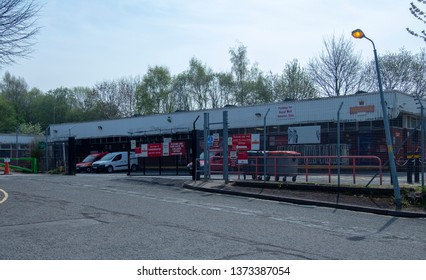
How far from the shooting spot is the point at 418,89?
151 ft

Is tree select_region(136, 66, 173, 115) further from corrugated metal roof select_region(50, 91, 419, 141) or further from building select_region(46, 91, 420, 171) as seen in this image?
building select_region(46, 91, 420, 171)

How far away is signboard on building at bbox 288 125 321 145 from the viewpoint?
26.8m

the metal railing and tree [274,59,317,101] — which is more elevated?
tree [274,59,317,101]

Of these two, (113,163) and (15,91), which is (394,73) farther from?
(15,91)

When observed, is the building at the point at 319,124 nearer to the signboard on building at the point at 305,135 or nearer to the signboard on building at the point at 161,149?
the signboard on building at the point at 305,135

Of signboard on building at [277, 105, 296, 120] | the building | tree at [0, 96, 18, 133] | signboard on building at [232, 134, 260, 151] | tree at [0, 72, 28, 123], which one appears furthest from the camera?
tree at [0, 72, 28, 123]

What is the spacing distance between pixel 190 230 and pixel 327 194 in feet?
24.6

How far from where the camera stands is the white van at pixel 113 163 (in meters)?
37.3

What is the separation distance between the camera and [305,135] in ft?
90.9

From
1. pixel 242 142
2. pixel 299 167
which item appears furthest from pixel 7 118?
pixel 299 167

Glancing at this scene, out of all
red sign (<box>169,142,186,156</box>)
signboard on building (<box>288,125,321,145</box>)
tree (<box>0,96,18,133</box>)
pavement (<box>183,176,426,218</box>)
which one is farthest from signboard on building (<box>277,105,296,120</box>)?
tree (<box>0,96,18,133</box>)

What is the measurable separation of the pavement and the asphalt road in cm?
58

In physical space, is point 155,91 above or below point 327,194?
above

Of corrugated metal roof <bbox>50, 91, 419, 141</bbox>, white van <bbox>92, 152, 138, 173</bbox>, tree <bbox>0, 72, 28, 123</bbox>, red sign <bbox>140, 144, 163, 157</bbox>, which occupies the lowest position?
white van <bbox>92, 152, 138, 173</bbox>
